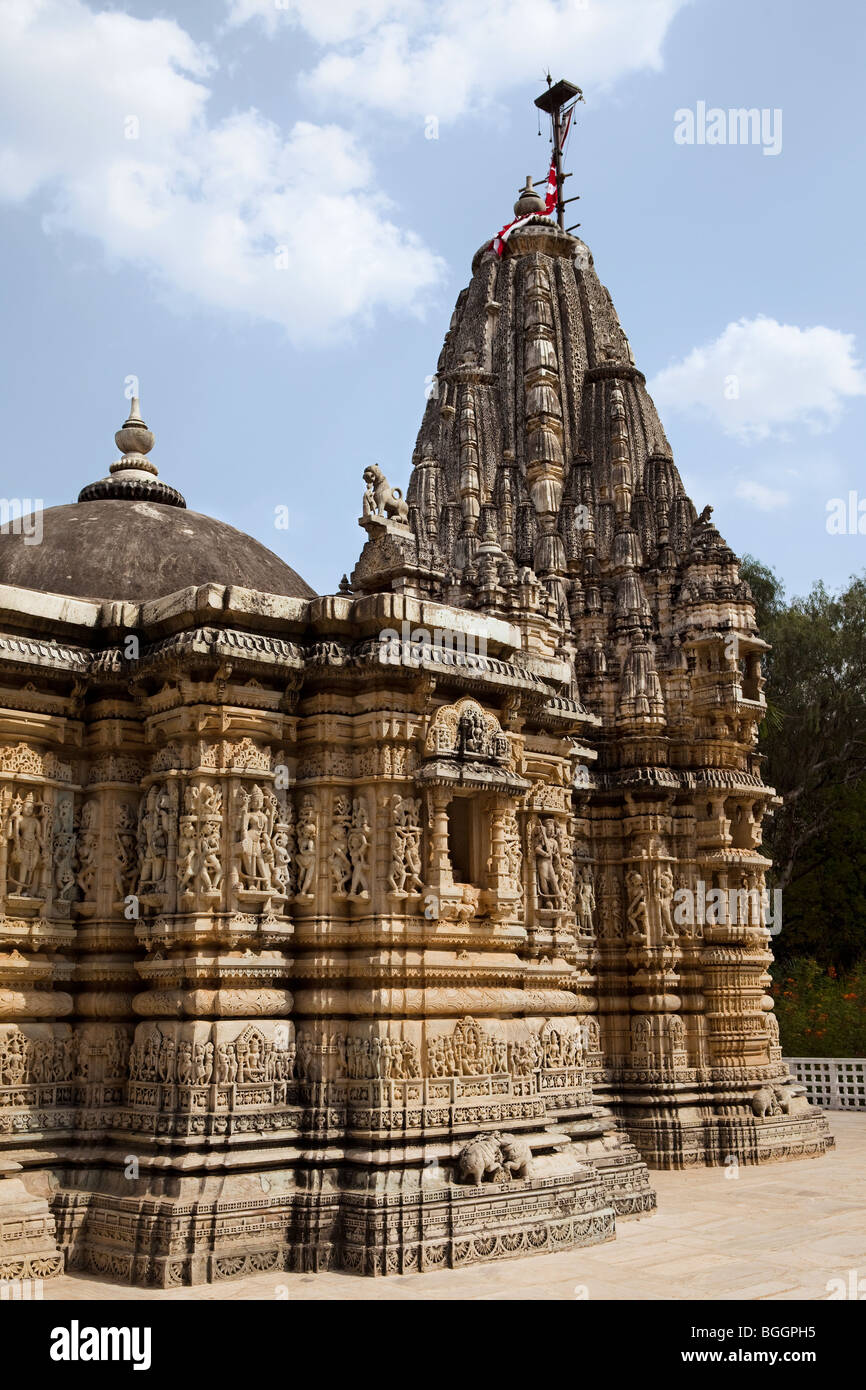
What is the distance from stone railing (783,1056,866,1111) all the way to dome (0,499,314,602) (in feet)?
52.4

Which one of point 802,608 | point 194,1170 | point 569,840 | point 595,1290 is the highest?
point 802,608

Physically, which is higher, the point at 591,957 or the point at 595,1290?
the point at 591,957

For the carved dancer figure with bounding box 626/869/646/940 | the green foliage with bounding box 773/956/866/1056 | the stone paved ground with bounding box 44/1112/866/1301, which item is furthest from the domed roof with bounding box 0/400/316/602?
the green foliage with bounding box 773/956/866/1056

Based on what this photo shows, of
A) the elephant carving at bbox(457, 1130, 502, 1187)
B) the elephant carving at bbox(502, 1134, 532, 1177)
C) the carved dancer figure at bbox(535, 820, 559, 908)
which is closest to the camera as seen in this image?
the elephant carving at bbox(457, 1130, 502, 1187)

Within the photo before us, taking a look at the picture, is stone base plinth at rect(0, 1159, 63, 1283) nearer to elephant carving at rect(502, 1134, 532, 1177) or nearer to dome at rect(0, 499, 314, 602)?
elephant carving at rect(502, 1134, 532, 1177)

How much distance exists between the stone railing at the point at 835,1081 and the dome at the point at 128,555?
16.0 meters

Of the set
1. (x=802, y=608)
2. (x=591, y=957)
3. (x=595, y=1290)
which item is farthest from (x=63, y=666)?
(x=802, y=608)

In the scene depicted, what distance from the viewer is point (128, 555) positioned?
11.9 m

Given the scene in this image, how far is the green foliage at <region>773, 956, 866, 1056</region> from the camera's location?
2606 cm

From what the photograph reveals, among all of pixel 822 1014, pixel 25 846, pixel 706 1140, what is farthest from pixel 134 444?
pixel 822 1014
